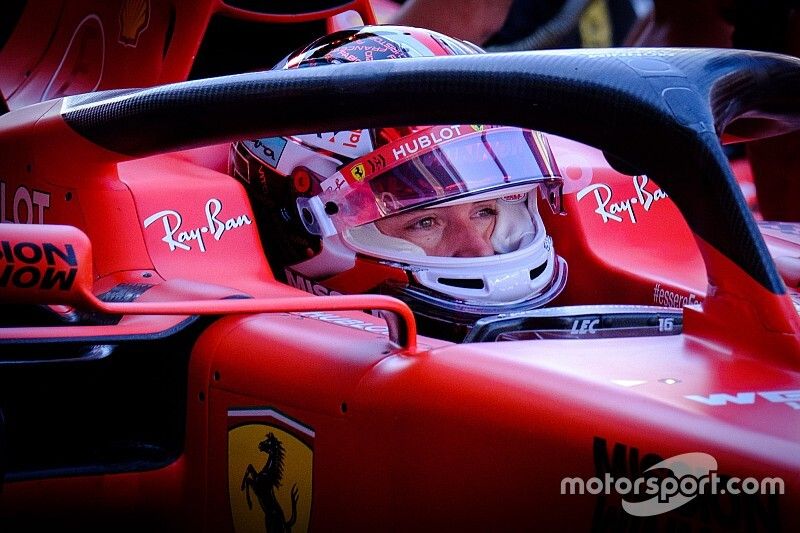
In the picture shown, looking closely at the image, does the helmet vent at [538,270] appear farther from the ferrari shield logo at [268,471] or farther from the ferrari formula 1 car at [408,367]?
the ferrari shield logo at [268,471]

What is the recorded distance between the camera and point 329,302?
4.14ft

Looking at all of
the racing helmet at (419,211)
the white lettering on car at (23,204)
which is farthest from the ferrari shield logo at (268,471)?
the white lettering on car at (23,204)

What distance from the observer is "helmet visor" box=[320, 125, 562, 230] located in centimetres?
165

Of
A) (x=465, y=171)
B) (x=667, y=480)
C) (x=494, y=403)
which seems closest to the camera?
(x=667, y=480)

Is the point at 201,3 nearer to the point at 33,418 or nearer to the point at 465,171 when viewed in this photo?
the point at 465,171

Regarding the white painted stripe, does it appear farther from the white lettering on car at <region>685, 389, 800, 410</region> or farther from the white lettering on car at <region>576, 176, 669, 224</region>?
the white lettering on car at <region>576, 176, 669, 224</region>

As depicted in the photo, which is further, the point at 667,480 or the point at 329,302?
the point at 329,302

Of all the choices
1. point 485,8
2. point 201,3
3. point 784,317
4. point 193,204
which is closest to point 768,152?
point 485,8

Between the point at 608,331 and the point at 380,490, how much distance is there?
49 centimetres

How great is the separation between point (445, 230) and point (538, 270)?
0.17 metres

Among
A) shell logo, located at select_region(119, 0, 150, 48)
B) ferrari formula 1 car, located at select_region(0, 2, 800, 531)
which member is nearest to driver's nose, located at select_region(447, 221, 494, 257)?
ferrari formula 1 car, located at select_region(0, 2, 800, 531)

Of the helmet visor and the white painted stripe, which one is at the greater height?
the helmet visor

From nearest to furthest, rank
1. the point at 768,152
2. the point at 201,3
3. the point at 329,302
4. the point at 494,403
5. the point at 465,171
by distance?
the point at 494,403 → the point at 329,302 → the point at 465,171 → the point at 201,3 → the point at 768,152

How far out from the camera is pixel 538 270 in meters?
1.76
